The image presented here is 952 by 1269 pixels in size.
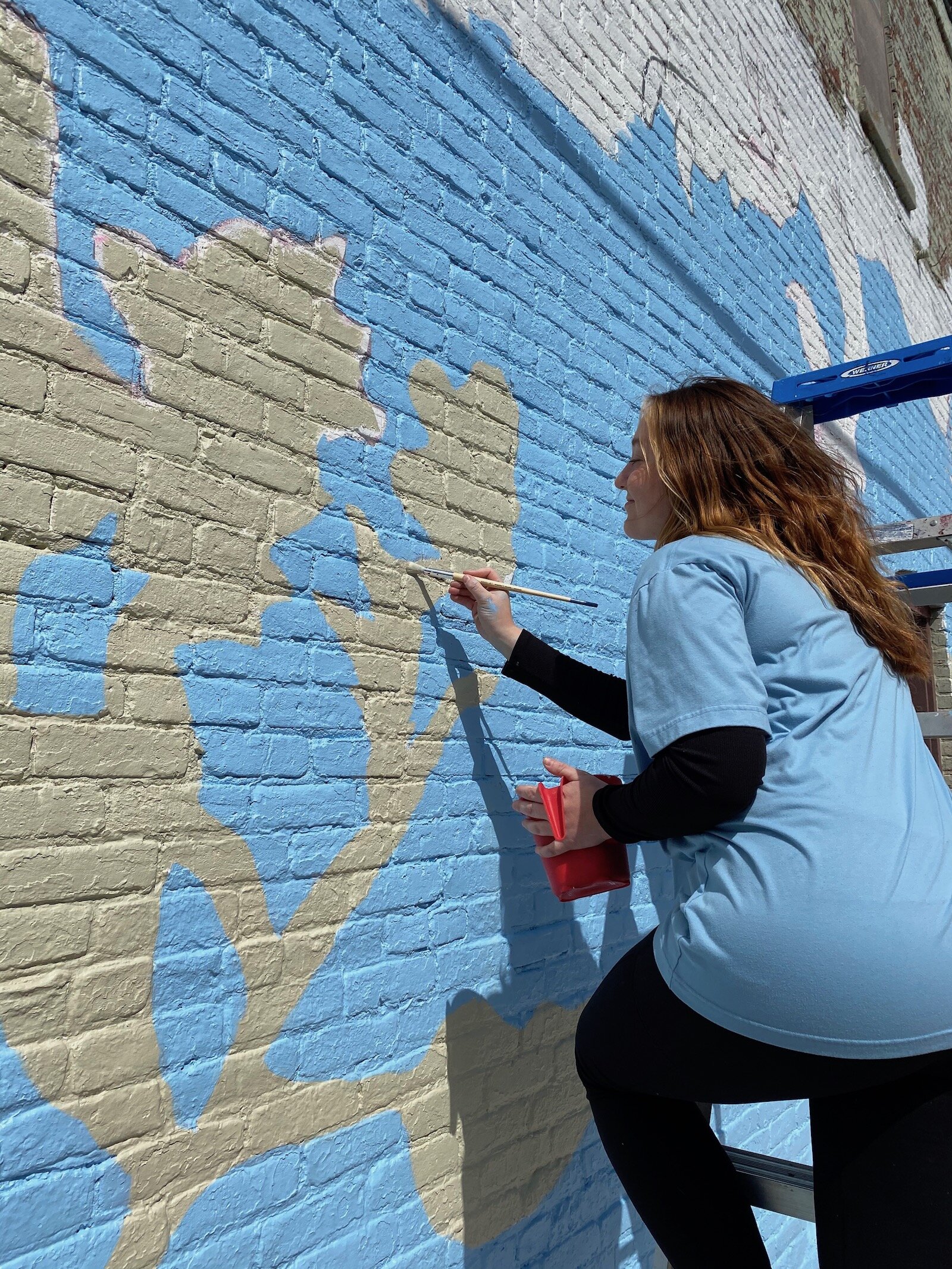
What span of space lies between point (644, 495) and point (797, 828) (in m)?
0.74

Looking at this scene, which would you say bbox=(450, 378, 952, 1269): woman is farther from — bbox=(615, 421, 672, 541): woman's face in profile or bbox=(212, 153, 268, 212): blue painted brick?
bbox=(212, 153, 268, 212): blue painted brick

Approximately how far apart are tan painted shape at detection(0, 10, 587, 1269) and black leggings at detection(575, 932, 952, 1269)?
1.79ft

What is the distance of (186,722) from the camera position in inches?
61.3

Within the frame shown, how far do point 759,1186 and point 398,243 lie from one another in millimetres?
2003

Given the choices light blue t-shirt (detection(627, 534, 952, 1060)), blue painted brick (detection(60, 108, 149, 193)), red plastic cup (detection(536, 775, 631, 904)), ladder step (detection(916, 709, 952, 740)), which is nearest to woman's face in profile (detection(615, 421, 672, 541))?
light blue t-shirt (detection(627, 534, 952, 1060))

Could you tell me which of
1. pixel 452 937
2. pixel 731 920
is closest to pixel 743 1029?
pixel 731 920

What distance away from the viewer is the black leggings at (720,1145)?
1.24 m

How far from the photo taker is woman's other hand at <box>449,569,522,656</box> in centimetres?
205

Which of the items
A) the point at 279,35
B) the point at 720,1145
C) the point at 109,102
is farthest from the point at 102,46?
the point at 720,1145

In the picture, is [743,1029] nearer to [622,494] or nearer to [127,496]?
[127,496]

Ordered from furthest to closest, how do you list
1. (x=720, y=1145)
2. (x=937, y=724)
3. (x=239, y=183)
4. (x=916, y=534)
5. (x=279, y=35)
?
(x=916, y=534), (x=937, y=724), (x=279, y=35), (x=239, y=183), (x=720, y=1145)

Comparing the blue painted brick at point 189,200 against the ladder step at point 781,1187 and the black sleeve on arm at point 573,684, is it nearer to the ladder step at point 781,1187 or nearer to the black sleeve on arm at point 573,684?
the black sleeve on arm at point 573,684

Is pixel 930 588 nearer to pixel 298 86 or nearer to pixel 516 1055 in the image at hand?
pixel 516 1055

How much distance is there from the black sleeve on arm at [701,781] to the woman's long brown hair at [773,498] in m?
0.36
